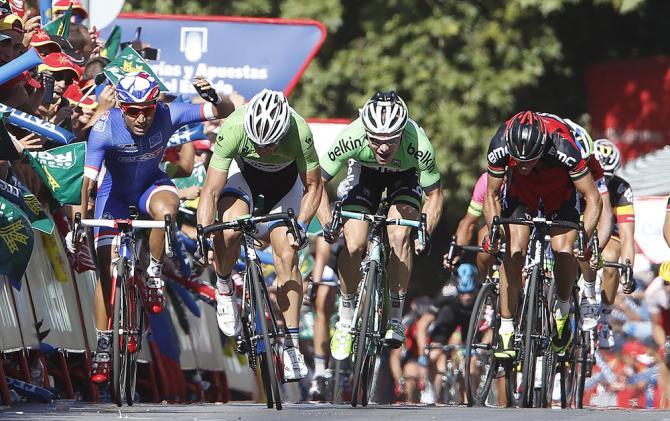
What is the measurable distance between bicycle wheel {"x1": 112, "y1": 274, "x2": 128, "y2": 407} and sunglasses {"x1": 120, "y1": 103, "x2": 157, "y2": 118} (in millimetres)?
1086

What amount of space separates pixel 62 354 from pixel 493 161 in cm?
329

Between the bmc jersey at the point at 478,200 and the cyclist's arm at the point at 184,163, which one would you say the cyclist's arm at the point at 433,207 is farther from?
the cyclist's arm at the point at 184,163

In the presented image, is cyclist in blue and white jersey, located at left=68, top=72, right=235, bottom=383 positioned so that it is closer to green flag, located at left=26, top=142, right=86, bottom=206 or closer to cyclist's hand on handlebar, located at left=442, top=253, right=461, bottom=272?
green flag, located at left=26, top=142, right=86, bottom=206

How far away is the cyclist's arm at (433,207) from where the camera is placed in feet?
43.3

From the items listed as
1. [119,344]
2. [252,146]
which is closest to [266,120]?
[252,146]

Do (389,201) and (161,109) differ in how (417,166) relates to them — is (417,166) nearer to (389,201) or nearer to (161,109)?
(389,201)

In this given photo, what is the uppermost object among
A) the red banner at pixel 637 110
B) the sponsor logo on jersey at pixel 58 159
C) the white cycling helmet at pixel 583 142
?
the red banner at pixel 637 110

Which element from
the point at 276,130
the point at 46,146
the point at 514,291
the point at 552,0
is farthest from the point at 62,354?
the point at 552,0

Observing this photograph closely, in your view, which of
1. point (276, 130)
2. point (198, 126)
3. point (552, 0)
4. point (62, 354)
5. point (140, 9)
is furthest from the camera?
point (140, 9)

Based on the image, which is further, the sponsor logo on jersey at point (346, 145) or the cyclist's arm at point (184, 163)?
the cyclist's arm at point (184, 163)

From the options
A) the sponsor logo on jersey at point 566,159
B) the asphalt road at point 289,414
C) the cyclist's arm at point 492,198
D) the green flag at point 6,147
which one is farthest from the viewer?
the cyclist's arm at point 492,198

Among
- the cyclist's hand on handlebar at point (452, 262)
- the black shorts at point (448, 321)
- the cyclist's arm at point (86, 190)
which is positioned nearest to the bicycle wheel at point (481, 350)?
the cyclist's hand on handlebar at point (452, 262)

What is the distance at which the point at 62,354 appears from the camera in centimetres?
1315

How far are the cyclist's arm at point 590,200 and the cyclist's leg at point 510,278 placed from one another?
1.51 feet
